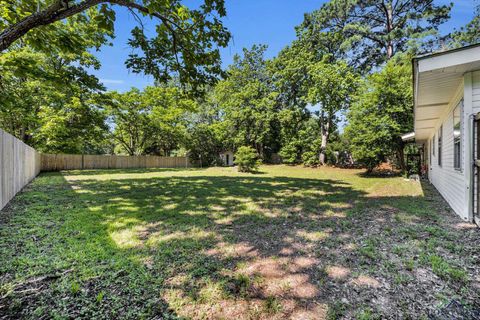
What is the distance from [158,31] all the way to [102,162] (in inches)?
738

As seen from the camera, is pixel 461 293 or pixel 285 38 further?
pixel 285 38

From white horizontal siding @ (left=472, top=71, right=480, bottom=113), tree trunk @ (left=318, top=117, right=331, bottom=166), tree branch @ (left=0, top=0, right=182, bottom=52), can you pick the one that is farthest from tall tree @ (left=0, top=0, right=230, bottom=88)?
tree trunk @ (left=318, top=117, right=331, bottom=166)

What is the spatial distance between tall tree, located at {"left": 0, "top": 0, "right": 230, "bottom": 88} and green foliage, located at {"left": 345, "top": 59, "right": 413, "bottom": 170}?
10.8 meters

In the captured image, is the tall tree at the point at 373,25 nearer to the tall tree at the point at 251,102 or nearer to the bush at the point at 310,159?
the tall tree at the point at 251,102

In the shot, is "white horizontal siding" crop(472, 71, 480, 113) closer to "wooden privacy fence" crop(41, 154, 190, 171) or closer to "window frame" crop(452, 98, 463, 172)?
"window frame" crop(452, 98, 463, 172)

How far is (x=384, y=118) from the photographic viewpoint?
12.4 m

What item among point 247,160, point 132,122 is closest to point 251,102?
point 247,160

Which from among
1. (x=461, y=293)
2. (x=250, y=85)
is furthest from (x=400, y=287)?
(x=250, y=85)

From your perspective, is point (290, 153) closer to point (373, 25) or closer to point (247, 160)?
point (247, 160)

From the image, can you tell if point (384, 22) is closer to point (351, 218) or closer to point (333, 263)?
point (351, 218)

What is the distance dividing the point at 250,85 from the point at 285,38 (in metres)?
5.78

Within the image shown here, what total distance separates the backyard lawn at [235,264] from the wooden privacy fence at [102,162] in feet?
46.2

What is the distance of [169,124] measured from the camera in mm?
22531

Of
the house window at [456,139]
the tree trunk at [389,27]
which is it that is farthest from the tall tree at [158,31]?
the tree trunk at [389,27]
